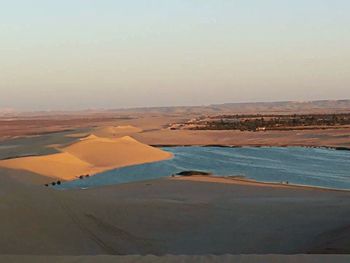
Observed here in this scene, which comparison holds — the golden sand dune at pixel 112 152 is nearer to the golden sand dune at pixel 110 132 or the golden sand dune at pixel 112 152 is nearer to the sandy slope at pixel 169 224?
the golden sand dune at pixel 110 132

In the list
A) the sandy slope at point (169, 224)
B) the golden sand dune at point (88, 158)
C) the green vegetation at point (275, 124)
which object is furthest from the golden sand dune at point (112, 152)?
the green vegetation at point (275, 124)

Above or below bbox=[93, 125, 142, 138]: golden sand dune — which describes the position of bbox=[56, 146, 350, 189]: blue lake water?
below

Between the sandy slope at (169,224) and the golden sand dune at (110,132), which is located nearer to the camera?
the sandy slope at (169,224)

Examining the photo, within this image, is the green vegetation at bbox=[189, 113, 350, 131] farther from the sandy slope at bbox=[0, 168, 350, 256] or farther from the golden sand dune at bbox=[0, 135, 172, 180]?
the sandy slope at bbox=[0, 168, 350, 256]

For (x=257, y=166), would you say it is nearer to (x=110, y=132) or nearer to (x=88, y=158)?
(x=88, y=158)

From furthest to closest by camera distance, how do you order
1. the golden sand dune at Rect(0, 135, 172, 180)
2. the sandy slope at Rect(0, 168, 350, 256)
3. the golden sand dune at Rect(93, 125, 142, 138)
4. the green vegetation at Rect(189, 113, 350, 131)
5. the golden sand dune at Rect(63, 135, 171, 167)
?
the green vegetation at Rect(189, 113, 350, 131) < the golden sand dune at Rect(93, 125, 142, 138) < the golden sand dune at Rect(63, 135, 171, 167) < the golden sand dune at Rect(0, 135, 172, 180) < the sandy slope at Rect(0, 168, 350, 256)

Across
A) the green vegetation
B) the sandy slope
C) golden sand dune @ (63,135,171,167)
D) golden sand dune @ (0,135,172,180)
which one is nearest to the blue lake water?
golden sand dune @ (0,135,172,180)

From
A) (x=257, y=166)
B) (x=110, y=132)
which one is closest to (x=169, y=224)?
(x=257, y=166)
